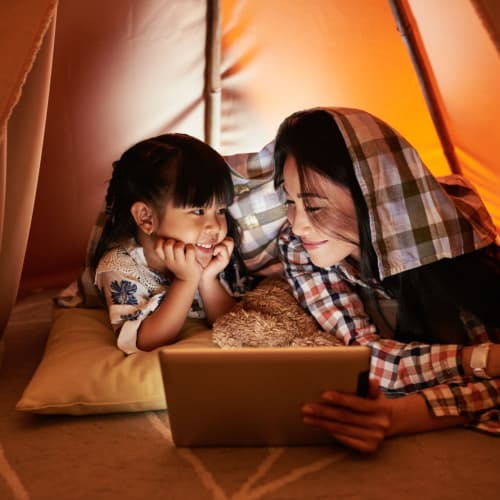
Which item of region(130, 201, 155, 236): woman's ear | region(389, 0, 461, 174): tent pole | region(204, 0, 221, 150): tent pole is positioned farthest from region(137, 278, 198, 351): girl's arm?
region(389, 0, 461, 174): tent pole

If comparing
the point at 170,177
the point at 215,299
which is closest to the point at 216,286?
the point at 215,299

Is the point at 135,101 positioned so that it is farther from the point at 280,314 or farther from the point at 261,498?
the point at 261,498

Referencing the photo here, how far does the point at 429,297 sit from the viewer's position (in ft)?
4.37

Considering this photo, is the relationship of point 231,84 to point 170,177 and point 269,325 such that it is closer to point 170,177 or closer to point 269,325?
point 170,177

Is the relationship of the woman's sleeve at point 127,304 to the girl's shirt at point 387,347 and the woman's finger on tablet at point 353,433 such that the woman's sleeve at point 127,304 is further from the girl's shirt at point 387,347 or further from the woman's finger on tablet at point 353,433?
the woman's finger on tablet at point 353,433

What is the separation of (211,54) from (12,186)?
29.2 inches

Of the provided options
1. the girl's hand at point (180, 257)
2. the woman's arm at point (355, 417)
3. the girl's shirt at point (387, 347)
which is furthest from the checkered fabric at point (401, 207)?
the girl's hand at point (180, 257)

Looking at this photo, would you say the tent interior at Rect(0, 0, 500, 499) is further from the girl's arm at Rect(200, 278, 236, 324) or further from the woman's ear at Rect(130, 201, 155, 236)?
the girl's arm at Rect(200, 278, 236, 324)

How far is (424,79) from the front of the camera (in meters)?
1.83

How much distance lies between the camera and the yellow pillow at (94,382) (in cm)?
128

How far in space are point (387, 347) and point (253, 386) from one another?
362 millimetres

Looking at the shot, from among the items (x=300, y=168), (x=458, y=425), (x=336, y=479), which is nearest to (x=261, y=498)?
(x=336, y=479)

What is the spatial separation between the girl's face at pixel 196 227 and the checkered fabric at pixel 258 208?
0.32 feet

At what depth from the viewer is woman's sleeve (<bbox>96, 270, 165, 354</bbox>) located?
146 centimetres
